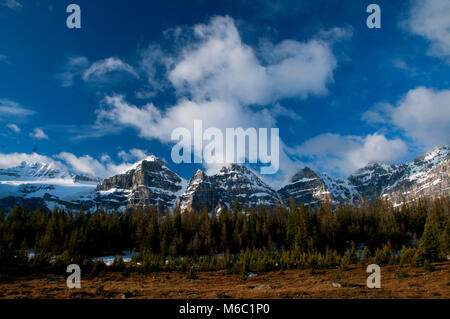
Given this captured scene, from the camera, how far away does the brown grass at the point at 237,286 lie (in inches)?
1273

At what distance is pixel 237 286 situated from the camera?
155 feet

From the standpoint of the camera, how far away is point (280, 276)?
203 ft

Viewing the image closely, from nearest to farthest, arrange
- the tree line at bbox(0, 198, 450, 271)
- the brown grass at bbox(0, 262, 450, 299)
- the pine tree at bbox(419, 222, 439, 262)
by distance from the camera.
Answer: the brown grass at bbox(0, 262, 450, 299) < the pine tree at bbox(419, 222, 439, 262) < the tree line at bbox(0, 198, 450, 271)

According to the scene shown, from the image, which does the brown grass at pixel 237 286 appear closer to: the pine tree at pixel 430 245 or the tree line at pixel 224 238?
the pine tree at pixel 430 245

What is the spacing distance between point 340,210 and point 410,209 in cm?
4451

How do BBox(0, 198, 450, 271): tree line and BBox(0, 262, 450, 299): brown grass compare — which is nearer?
BBox(0, 262, 450, 299): brown grass

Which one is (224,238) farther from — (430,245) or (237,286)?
(430,245)

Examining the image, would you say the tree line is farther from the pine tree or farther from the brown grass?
the brown grass

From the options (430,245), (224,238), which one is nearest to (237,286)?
(430,245)

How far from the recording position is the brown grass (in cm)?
3234

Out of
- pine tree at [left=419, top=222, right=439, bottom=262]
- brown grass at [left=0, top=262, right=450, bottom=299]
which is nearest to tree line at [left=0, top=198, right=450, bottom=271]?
pine tree at [left=419, top=222, right=439, bottom=262]
